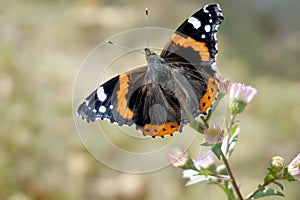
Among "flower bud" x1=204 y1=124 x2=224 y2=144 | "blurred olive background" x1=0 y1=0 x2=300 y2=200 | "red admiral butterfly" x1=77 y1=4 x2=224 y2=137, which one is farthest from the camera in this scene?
"blurred olive background" x1=0 y1=0 x2=300 y2=200

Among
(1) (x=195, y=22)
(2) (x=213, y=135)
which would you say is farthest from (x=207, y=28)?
(2) (x=213, y=135)

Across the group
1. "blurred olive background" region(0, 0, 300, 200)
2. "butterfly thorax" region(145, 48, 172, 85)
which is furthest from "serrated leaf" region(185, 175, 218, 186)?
"blurred olive background" region(0, 0, 300, 200)

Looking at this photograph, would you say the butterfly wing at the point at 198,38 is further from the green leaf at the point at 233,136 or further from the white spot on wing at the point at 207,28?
the green leaf at the point at 233,136

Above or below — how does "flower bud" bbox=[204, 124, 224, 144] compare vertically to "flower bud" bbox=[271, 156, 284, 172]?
above

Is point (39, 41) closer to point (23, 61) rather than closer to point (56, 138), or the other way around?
point (23, 61)

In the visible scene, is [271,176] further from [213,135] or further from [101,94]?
[101,94]

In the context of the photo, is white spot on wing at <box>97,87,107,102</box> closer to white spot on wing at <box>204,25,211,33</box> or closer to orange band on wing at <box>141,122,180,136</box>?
orange band on wing at <box>141,122,180,136</box>

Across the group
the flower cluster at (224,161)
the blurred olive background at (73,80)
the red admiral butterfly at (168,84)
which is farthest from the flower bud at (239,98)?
the blurred olive background at (73,80)
